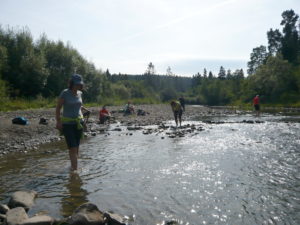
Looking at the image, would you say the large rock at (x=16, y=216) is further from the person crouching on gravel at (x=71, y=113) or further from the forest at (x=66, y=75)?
the forest at (x=66, y=75)

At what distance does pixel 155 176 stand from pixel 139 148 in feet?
16.2

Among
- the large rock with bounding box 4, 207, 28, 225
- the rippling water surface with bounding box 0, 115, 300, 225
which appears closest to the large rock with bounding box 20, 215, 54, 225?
the large rock with bounding box 4, 207, 28, 225

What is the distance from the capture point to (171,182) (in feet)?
25.1

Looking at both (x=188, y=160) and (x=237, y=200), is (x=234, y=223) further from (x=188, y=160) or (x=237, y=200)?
(x=188, y=160)

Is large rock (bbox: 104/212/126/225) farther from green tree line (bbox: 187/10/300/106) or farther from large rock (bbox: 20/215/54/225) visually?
green tree line (bbox: 187/10/300/106)

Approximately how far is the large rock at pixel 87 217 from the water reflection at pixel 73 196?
72cm

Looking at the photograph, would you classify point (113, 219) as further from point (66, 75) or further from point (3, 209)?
point (66, 75)

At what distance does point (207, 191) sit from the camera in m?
6.89

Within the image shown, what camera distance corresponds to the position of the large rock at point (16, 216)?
16.0 ft

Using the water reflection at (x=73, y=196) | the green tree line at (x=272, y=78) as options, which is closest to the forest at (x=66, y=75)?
the green tree line at (x=272, y=78)

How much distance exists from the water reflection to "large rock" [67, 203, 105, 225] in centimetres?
72

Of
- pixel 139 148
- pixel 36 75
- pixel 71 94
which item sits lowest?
pixel 139 148

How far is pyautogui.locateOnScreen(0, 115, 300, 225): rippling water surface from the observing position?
225 inches

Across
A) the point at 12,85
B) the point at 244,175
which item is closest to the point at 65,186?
the point at 244,175
